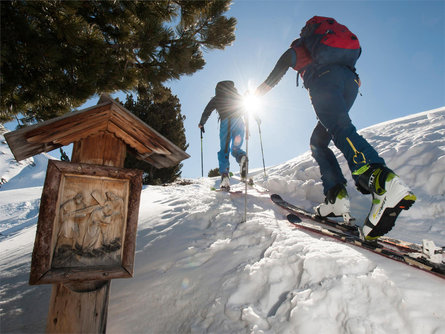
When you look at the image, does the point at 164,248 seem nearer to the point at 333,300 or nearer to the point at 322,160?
the point at 333,300

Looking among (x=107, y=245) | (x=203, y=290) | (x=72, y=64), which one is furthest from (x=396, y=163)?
(x=72, y=64)

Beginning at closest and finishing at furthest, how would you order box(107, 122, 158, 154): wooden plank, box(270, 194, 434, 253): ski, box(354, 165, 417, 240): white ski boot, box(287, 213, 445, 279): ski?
box(287, 213, 445, 279): ski < box(107, 122, 158, 154): wooden plank < box(354, 165, 417, 240): white ski boot < box(270, 194, 434, 253): ski

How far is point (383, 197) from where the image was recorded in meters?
1.69

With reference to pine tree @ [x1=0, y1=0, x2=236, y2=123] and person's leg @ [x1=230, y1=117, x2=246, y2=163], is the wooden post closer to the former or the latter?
pine tree @ [x1=0, y1=0, x2=236, y2=123]

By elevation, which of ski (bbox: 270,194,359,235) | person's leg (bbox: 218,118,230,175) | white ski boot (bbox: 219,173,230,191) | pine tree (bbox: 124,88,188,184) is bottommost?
ski (bbox: 270,194,359,235)

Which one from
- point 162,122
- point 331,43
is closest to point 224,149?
point 331,43

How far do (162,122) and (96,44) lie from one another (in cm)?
1186

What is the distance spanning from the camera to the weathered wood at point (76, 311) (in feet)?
3.90

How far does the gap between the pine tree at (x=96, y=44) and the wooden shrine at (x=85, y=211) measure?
1.42 metres

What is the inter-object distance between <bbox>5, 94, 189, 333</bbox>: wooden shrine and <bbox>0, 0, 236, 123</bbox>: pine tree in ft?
4.66

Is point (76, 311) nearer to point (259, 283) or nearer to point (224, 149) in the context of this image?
point (259, 283)

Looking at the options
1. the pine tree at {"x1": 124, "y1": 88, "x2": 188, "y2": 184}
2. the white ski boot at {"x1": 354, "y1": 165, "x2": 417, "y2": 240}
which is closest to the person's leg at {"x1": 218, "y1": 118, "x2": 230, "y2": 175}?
the white ski boot at {"x1": 354, "y1": 165, "x2": 417, "y2": 240}

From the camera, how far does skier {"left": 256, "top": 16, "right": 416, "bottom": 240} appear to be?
1707 mm

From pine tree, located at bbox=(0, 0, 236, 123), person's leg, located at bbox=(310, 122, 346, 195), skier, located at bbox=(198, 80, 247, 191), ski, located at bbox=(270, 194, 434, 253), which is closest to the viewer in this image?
ski, located at bbox=(270, 194, 434, 253)
